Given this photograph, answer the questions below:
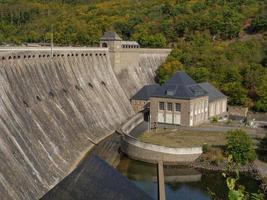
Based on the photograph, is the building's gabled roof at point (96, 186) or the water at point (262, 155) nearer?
the building's gabled roof at point (96, 186)

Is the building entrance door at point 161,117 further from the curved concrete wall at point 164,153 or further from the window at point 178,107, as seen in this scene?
the curved concrete wall at point 164,153

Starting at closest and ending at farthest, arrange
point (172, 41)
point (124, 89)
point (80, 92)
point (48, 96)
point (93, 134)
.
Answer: point (48, 96) < point (93, 134) < point (80, 92) < point (124, 89) < point (172, 41)

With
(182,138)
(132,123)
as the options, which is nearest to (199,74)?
(132,123)

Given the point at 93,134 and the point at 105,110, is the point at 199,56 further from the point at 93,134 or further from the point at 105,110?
the point at 93,134

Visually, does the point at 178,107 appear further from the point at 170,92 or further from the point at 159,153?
the point at 159,153

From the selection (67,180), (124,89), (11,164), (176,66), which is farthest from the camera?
(176,66)

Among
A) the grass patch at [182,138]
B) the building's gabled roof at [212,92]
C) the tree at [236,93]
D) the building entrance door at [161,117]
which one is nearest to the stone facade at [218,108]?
the building's gabled roof at [212,92]

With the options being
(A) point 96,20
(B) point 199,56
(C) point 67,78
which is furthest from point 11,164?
(A) point 96,20
